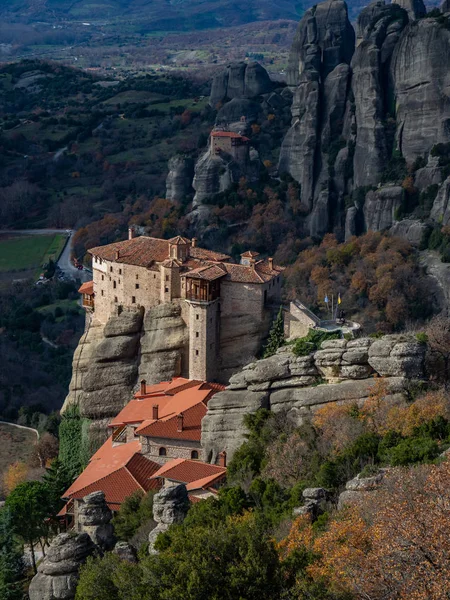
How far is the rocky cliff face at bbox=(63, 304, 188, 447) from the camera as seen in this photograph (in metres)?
46.6

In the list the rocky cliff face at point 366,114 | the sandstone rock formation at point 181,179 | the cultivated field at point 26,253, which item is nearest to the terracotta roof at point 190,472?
the rocky cliff face at point 366,114

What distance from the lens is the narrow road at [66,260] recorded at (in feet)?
293

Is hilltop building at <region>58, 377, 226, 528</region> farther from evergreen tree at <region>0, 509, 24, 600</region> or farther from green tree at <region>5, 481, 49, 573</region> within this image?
evergreen tree at <region>0, 509, 24, 600</region>

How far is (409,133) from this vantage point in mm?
79500

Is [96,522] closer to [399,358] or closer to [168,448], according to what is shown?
[399,358]

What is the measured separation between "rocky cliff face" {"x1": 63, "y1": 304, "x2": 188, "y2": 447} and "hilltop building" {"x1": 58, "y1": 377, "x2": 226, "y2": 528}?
933mm

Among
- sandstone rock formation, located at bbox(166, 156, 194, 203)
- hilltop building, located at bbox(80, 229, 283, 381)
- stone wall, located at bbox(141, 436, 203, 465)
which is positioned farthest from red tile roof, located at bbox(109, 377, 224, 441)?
sandstone rock formation, located at bbox(166, 156, 194, 203)

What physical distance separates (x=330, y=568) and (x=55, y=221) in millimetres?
91576

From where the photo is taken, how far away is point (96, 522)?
2944cm

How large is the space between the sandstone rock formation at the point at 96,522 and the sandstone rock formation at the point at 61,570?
2.16 m

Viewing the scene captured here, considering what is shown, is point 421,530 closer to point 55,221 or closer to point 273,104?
point 273,104

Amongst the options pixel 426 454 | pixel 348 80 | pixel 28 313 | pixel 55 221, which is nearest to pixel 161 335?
pixel 426 454

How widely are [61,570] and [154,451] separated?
15.5 metres

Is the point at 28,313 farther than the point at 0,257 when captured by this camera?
No
